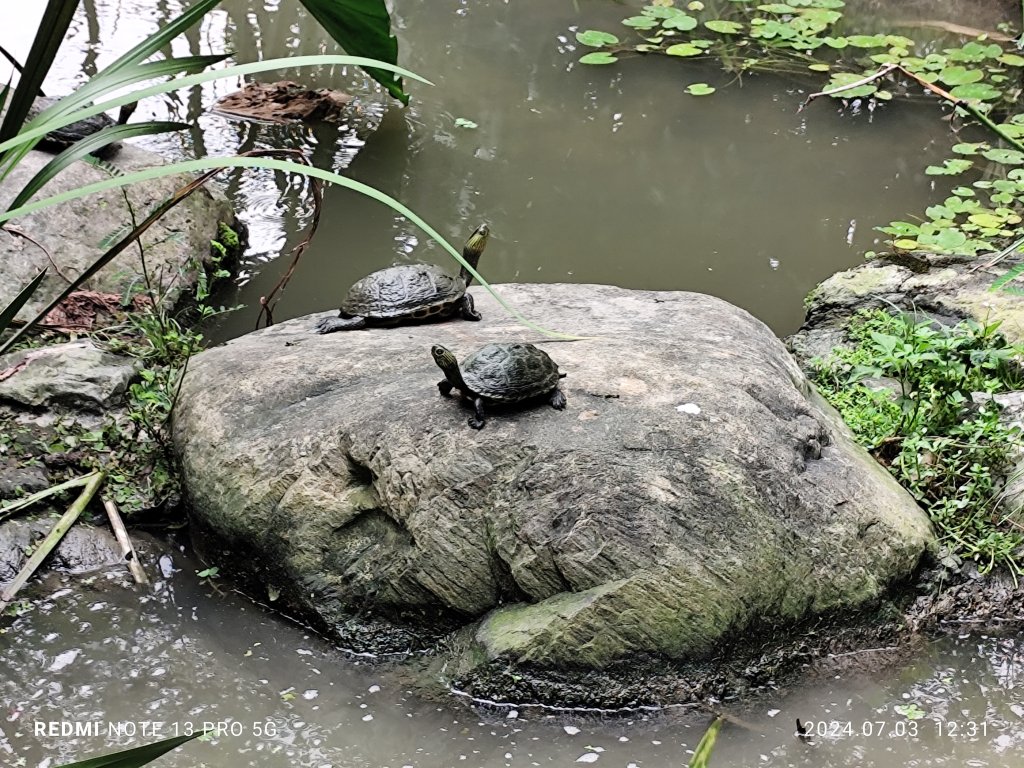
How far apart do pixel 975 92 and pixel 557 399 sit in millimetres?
6406

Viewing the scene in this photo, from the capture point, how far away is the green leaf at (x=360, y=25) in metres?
1.58

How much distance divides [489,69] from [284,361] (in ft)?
17.9

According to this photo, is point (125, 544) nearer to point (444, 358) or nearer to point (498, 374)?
point (444, 358)

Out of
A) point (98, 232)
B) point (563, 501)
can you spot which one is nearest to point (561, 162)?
point (98, 232)

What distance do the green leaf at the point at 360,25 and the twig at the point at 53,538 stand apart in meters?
2.67

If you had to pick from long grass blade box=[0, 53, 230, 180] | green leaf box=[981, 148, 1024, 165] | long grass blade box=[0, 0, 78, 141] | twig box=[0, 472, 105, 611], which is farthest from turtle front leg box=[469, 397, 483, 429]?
green leaf box=[981, 148, 1024, 165]

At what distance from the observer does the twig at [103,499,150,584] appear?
3625mm

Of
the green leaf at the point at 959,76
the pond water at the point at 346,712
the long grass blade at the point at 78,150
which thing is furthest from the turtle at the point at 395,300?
the green leaf at the point at 959,76

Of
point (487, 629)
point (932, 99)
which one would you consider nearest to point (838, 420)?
point (487, 629)

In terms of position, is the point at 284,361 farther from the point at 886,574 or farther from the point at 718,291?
the point at 718,291

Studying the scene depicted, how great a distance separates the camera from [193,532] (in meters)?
3.83

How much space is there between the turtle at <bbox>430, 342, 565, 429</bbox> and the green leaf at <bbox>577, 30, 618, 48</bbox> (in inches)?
247

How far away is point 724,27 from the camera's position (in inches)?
361

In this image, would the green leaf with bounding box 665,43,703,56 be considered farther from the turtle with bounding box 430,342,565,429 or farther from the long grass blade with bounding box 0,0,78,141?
the long grass blade with bounding box 0,0,78,141
